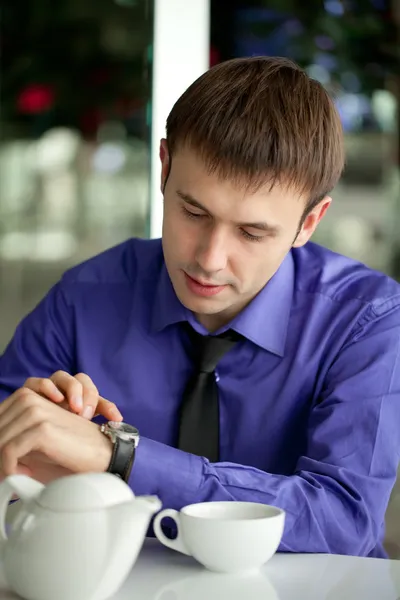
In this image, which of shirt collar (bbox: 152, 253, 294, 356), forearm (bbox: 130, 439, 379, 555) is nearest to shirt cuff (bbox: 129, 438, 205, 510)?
forearm (bbox: 130, 439, 379, 555)

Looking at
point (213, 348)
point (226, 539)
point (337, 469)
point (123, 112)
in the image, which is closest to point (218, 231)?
point (213, 348)

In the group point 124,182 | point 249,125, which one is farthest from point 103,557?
point 124,182

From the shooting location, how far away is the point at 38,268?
3133 millimetres

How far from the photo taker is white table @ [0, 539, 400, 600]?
109cm

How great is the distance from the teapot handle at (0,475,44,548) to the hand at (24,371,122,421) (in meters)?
0.32

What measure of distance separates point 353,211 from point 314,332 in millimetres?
1308

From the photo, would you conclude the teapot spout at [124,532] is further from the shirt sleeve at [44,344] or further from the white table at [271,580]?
the shirt sleeve at [44,344]

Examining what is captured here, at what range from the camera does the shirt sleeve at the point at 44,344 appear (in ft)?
5.92

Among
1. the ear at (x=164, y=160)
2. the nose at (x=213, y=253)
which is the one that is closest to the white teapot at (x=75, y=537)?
the nose at (x=213, y=253)

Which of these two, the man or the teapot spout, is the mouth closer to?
the man

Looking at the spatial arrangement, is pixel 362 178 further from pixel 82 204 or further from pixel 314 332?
pixel 314 332

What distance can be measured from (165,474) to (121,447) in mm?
83

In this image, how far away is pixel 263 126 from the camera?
151 centimetres

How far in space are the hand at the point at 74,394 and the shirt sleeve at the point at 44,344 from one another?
1.28 ft
